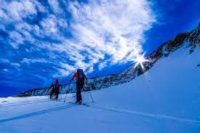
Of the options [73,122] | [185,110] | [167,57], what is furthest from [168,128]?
[167,57]

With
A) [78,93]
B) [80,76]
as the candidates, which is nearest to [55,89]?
[80,76]

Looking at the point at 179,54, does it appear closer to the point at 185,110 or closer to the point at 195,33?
the point at 195,33

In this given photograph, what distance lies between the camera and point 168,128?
8406mm

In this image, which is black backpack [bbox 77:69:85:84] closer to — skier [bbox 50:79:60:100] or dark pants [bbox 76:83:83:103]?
dark pants [bbox 76:83:83:103]

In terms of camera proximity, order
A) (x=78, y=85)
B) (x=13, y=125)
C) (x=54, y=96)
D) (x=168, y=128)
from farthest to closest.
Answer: (x=54, y=96) < (x=78, y=85) < (x=168, y=128) < (x=13, y=125)

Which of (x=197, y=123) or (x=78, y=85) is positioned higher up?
(x=78, y=85)

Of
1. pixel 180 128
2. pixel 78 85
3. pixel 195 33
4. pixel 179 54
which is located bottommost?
pixel 180 128

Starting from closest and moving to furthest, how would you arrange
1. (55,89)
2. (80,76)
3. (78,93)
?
(78,93)
(80,76)
(55,89)

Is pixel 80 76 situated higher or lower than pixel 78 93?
higher

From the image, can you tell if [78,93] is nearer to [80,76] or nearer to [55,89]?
[80,76]

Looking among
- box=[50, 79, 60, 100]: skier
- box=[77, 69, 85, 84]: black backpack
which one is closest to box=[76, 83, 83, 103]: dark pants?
box=[77, 69, 85, 84]: black backpack

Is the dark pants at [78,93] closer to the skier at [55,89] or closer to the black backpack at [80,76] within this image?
the black backpack at [80,76]

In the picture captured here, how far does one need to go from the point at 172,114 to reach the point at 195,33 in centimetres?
4875

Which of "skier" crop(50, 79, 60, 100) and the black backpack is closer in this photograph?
the black backpack
